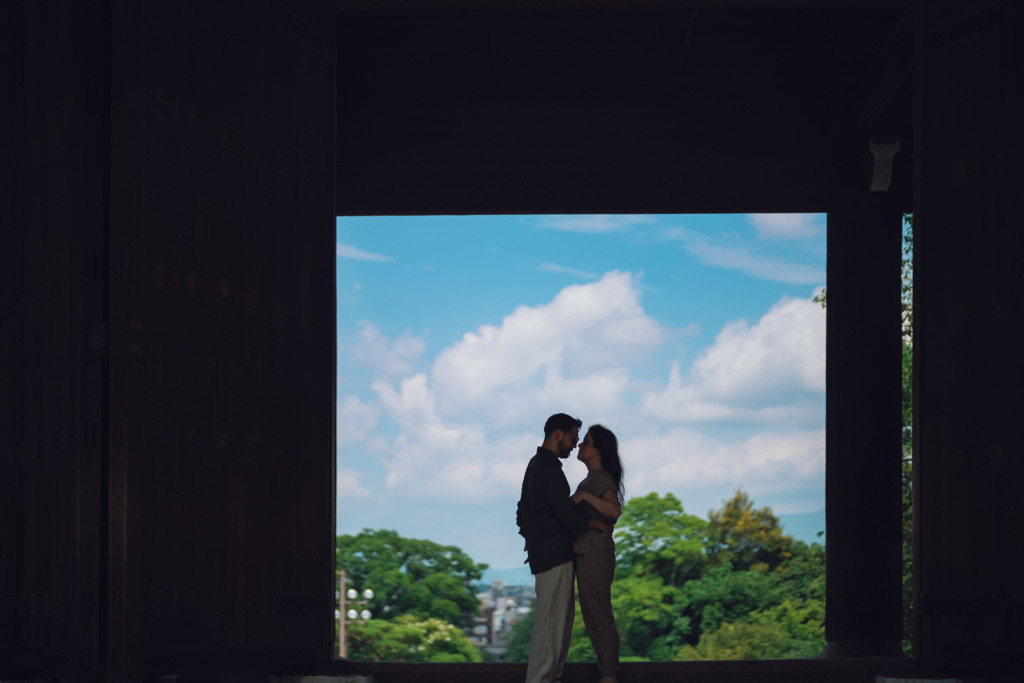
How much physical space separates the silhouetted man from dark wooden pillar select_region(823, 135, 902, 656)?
11.7 ft

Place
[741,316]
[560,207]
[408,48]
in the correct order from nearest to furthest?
[408,48], [560,207], [741,316]

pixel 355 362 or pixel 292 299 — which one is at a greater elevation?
pixel 355 362

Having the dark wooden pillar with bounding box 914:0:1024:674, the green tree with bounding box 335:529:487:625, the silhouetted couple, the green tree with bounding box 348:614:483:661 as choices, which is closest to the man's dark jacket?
the silhouetted couple

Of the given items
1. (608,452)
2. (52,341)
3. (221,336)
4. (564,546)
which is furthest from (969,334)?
(52,341)

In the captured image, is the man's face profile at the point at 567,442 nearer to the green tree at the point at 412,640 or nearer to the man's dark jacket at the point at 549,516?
the man's dark jacket at the point at 549,516

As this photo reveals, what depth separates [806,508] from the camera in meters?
64.7

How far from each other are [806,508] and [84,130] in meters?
62.7

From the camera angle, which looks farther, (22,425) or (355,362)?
(355,362)

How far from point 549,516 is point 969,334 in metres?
2.26

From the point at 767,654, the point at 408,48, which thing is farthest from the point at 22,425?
the point at 767,654

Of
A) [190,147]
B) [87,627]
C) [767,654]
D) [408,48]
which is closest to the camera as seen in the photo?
[87,627]

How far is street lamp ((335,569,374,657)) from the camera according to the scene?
50812mm

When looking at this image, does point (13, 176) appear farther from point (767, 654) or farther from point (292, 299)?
point (767, 654)

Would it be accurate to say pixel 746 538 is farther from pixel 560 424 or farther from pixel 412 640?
pixel 560 424
